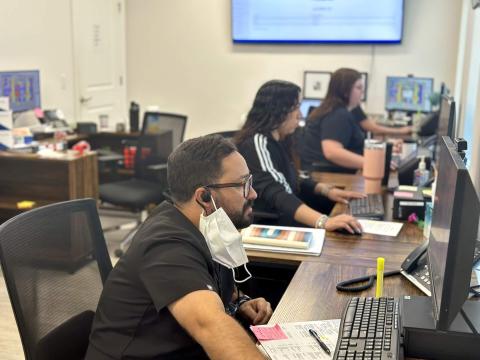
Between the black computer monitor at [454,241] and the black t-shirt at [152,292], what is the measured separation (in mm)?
500

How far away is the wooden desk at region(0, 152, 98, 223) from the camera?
3895 millimetres

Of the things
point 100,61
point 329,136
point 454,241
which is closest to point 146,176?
point 329,136

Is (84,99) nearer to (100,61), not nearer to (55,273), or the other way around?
(100,61)

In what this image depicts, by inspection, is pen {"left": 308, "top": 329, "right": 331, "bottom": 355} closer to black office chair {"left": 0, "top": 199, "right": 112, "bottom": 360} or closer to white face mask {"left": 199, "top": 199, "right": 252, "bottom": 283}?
white face mask {"left": 199, "top": 199, "right": 252, "bottom": 283}

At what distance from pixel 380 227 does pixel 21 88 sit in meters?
3.40

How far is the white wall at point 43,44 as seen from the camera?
4.73 meters

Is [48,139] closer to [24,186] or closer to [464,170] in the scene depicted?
[24,186]

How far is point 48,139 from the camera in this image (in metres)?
4.67

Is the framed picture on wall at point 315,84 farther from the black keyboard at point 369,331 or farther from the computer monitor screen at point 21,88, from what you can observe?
the black keyboard at point 369,331

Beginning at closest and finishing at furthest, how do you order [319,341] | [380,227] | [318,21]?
1. [319,341]
2. [380,227]
3. [318,21]

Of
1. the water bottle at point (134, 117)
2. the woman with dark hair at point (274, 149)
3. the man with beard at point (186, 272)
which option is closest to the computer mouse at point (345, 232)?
the woman with dark hair at point (274, 149)

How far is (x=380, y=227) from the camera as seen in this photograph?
2482mm

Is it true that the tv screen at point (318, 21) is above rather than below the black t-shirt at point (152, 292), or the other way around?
above

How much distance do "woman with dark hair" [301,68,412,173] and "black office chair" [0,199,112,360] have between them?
2.24 meters
